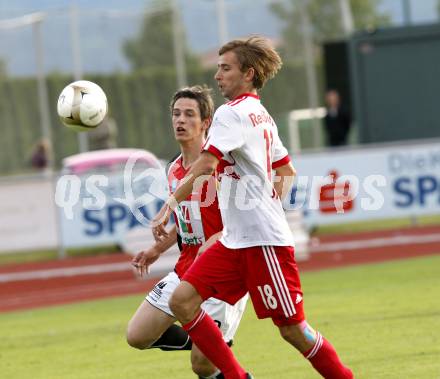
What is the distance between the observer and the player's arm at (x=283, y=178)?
7.06 metres

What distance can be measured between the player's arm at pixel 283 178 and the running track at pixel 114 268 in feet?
25.8

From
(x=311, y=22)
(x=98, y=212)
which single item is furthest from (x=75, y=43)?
(x=98, y=212)

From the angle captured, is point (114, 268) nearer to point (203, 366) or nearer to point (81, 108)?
point (81, 108)

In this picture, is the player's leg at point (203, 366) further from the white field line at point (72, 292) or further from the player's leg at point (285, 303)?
the white field line at point (72, 292)

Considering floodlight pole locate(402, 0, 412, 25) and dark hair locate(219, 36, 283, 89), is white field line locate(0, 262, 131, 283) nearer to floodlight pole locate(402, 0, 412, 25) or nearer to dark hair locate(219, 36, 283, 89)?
floodlight pole locate(402, 0, 412, 25)

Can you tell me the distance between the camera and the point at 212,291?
6684 mm

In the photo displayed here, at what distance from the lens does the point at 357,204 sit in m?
18.1

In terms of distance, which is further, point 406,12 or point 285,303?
point 406,12

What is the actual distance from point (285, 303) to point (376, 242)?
1234 centimetres

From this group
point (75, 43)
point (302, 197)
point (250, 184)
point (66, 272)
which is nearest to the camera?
point (250, 184)

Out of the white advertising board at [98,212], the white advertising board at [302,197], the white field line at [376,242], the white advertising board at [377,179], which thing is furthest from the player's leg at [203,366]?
the white advertising board at [377,179]

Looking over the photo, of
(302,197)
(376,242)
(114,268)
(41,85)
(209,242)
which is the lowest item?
(376,242)

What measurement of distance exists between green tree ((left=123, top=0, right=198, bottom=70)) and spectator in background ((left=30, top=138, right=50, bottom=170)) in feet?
11.3

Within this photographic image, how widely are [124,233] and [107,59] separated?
1013 centimetres
